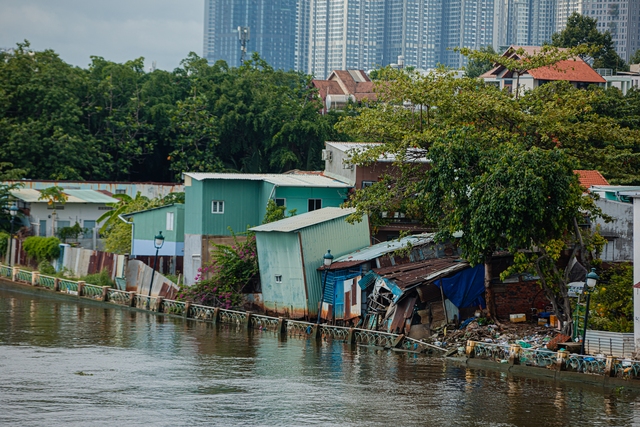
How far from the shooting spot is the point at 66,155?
212 ft

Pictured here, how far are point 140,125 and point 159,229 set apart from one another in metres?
26.5

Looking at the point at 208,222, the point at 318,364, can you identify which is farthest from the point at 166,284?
the point at 318,364

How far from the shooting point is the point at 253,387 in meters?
26.2

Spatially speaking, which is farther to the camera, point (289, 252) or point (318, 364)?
point (289, 252)

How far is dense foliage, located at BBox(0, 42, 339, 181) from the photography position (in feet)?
214

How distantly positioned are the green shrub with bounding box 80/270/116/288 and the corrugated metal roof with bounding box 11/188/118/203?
406 inches

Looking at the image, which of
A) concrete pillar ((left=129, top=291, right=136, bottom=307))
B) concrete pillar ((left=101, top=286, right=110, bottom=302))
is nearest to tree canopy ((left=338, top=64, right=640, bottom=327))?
concrete pillar ((left=129, top=291, right=136, bottom=307))

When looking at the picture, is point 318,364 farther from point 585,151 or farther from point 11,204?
point 11,204

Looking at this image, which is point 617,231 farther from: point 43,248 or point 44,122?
point 44,122

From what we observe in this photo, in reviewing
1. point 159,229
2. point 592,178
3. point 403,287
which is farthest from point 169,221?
point 592,178

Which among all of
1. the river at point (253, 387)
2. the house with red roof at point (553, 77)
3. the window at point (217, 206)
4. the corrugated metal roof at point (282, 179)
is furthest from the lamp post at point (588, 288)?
the house with red roof at point (553, 77)

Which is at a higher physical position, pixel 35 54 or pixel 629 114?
pixel 35 54

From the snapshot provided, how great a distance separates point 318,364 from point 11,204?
102 ft

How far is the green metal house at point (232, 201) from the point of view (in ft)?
140
